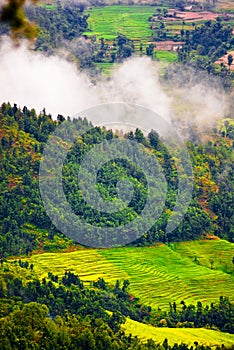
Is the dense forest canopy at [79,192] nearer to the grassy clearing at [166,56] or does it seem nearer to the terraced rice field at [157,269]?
the terraced rice field at [157,269]

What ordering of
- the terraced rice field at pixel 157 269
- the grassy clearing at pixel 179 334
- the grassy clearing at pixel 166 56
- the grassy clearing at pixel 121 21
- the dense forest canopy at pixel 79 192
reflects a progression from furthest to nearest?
the grassy clearing at pixel 121 21, the grassy clearing at pixel 166 56, the dense forest canopy at pixel 79 192, the terraced rice field at pixel 157 269, the grassy clearing at pixel 179 334

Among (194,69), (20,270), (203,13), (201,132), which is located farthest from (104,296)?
(203,13)

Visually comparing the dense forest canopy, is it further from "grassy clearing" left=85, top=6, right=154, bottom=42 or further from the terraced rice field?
"grassy clearing" left=85, top=6, right=154, bottom=42

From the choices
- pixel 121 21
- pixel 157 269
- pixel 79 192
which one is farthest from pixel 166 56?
pixel 157 269

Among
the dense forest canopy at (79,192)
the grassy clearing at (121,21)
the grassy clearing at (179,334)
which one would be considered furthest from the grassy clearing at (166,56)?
the grassy clearing at (179,334)

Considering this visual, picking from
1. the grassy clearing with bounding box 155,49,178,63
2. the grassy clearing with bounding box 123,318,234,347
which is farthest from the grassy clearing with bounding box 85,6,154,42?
the grassy clearing with bounding box 123,318,234,347

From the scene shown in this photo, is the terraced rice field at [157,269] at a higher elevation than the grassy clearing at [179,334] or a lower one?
higher
